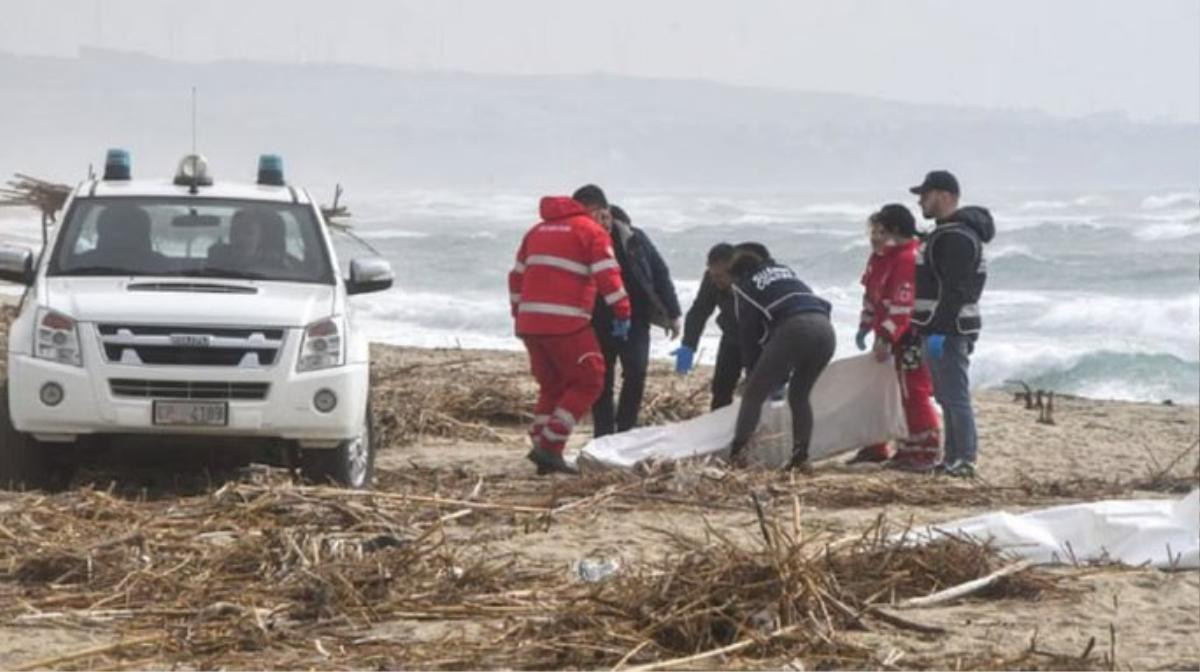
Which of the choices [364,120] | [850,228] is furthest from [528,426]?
[364,120]

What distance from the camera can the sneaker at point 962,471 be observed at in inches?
475

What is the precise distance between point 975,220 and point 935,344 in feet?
2.44

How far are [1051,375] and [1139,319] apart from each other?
7000mm

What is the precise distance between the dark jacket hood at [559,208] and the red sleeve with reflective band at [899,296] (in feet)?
6.12

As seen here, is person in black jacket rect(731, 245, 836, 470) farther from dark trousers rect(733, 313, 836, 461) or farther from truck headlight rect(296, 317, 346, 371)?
truck headlight rect(296, 317, 346, 371)

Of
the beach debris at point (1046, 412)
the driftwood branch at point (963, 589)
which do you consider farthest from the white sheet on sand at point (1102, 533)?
the beach debris at point (1046, 412)

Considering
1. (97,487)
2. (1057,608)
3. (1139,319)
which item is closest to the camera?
(1057,608)

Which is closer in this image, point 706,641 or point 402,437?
point 706,641

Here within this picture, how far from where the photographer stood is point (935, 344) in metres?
12.3

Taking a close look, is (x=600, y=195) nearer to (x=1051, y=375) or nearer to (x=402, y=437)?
(x=402, y=437)

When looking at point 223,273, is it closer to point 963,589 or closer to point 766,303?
point 766,303

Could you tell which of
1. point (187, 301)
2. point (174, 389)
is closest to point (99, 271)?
point (187, 301)

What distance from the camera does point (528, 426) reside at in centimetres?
1534

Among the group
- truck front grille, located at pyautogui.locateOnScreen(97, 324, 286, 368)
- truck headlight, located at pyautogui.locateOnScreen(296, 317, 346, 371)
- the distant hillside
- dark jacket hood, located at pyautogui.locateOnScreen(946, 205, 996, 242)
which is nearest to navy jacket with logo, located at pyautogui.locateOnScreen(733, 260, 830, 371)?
dark jacket hood, located at pyautogui.locateOnScreen(946, 205, 996, 242)
